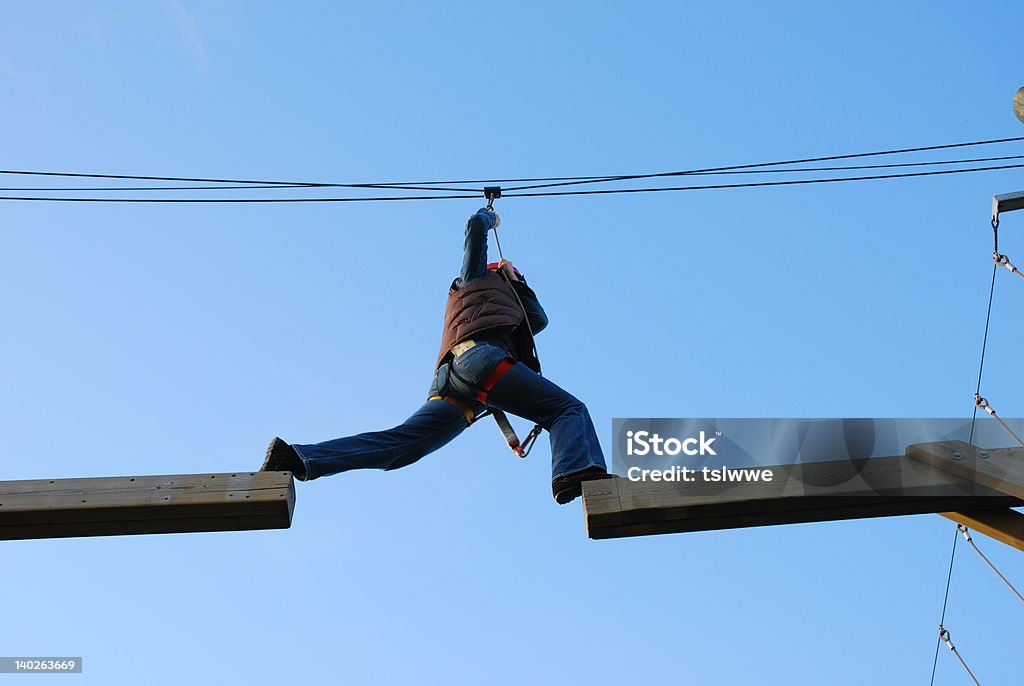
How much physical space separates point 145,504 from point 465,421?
5.04 feet

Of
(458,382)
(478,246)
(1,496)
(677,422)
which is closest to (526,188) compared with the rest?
(478,246)

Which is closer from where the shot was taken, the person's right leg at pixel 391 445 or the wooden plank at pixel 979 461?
the wooden plank at pixel 979 461

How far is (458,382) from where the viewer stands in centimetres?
502

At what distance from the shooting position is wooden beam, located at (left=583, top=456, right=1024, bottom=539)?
3994mm

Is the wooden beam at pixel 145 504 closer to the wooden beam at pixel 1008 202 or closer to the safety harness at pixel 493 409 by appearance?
the safety harness at pixel 493 409

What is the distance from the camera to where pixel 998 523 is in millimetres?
4125

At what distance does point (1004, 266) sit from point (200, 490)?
11.4 feet

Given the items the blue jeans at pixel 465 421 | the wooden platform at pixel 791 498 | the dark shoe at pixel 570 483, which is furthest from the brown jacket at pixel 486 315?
the wooden platform at pixel 791 498

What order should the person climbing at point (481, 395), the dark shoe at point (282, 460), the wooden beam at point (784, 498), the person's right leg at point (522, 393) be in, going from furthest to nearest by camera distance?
the person's right leg at point (522, 393), the person climbing at point (481, 395), the dark shoe at point (282, 460), the wooden beam at point (784, 498)

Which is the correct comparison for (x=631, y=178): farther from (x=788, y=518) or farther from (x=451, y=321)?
(x=788, y=518)

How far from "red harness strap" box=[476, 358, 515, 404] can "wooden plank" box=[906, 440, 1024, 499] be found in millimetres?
1707

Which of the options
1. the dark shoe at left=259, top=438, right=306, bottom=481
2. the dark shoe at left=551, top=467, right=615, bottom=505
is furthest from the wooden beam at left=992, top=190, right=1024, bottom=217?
the dark shoe at left=259, top=438, right=306, bottom=481

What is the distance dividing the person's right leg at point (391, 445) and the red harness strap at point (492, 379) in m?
0.13

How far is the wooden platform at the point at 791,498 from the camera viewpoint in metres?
3.99
